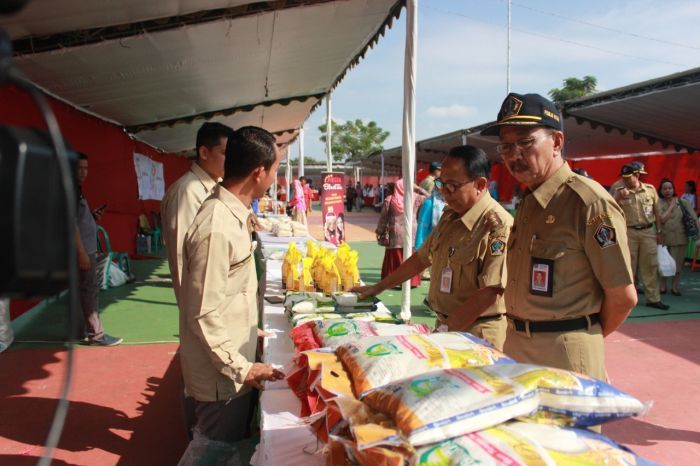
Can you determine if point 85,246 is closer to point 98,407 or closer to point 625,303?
point 98,407

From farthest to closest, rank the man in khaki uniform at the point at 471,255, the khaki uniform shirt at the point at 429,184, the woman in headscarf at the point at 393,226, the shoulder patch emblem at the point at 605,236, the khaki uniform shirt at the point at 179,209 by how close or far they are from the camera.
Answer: the khaki uniform shirt at the point at 429,184 → the woman in headscarf at the point at 393,226 → the khaki uniform shirt at the point at 179,209 → the man in khaki uniform at the point at 471,255 → the shoulder patch emblem at the point at 605,236

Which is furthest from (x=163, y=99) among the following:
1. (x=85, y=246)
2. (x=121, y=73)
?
(x=85, y=246)

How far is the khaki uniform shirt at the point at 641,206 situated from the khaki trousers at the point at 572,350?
610 cm

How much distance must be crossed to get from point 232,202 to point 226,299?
1.27ft

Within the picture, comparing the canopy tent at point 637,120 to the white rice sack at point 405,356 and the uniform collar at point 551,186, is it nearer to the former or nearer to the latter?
the uniform collar at point 551,186

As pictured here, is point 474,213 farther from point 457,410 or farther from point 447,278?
point 457,410

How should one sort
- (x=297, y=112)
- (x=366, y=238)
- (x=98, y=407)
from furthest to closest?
A: 1. (x=366, y=238)
2. (x=297, y=112)
3. (x=98, y=407)

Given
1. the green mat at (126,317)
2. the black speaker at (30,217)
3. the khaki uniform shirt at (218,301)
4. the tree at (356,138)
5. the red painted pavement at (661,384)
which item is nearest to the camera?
the black speaker at (30,217)

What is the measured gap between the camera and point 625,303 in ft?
5.73

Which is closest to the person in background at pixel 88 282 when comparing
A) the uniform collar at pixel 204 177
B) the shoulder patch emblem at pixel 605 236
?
the uniform collar at pixel 204 177

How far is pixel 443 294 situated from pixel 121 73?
4.35 meters

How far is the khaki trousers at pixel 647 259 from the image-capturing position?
23.3 ft

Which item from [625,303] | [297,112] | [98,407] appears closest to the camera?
[625,303]

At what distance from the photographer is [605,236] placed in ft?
5.60
